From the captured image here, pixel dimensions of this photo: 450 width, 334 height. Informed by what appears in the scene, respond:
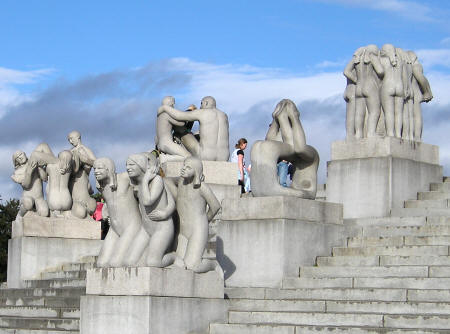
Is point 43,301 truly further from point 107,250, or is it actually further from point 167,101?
point 167,101

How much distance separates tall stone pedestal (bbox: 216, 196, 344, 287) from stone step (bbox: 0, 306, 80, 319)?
2.38 metres

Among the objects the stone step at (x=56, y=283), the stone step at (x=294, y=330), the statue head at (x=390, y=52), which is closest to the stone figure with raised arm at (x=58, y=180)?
the stone step at (x=56, y=283)

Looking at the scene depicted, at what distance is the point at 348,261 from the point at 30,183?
25.2 ft

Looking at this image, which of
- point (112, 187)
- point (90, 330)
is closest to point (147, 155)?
point (112, 187)

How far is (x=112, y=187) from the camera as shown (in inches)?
554

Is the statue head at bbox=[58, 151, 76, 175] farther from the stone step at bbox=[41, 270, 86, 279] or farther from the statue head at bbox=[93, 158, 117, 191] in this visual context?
the statue head at bbox=[93, 158, 117, 191]

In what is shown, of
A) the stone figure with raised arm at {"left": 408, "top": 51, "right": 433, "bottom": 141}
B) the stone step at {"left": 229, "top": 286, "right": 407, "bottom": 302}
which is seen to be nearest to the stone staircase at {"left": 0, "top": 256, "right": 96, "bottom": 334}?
the stone step at {"left": 229, "top": 286, "right": 407, "bottom": 302}

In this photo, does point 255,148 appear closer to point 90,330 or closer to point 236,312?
point 236,312

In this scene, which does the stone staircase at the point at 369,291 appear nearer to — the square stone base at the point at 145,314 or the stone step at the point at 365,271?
the stone step at the point at 365,271

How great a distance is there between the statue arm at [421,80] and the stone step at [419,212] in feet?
8.66

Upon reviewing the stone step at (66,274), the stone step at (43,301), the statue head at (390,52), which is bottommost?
the stone step at (43,301)

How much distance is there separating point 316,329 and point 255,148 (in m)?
3.86

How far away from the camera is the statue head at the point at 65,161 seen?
20453 millimetres

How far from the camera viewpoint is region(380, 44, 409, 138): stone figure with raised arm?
18.3 meters
